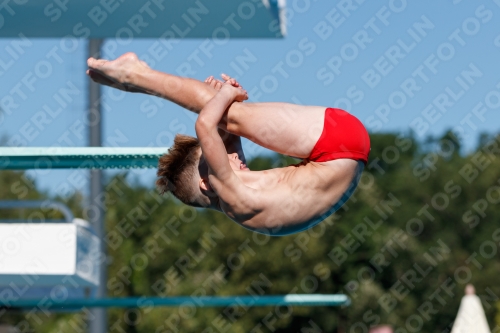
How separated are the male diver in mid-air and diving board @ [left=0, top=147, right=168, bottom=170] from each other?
1262mm

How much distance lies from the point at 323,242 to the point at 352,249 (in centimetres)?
110

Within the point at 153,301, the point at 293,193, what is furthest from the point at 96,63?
the point at 153,301

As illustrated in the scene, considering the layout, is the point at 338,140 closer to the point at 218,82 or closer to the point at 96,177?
the point at 218,82

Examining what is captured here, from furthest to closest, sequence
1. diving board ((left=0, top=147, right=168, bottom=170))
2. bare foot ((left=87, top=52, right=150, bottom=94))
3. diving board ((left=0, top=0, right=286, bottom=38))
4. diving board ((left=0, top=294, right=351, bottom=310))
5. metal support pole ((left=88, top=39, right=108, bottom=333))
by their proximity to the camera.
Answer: metal support pole ((left=88, top=39, right=108, bottom=333)), diving board ((left=0, top=294, right=351, bottom=310)), diving board ((left=0, top=0, right=286, bottom=38)), diving board ((left=0, top=147, right=168, bottom=170)), bare foot ((left=87, top=52, right=150, bottom=94))

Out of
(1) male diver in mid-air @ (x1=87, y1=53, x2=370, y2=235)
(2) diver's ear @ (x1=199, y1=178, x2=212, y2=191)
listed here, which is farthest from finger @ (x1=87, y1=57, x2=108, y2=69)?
(2) diver's ear @ (x1=199, y1=178, x2=212, y2=191)

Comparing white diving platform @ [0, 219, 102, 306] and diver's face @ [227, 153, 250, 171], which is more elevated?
diver's face @ [227, 153, 250, 171]

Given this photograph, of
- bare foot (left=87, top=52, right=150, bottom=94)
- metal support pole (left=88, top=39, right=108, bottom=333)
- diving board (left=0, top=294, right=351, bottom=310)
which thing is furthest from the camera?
metal support pole (left=88, top=39, right=108, bottom=333)

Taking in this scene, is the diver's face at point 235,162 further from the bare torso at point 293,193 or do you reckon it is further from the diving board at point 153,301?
the diving board at point 153,301

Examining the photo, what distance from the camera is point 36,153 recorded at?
4.63 m

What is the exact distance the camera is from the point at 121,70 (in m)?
3.30

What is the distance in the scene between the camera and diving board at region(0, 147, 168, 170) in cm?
461

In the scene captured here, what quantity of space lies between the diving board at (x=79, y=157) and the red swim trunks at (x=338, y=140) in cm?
151

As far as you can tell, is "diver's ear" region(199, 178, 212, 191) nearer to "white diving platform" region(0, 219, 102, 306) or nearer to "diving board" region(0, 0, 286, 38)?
"diving board" region(0, 0, 286, 38)

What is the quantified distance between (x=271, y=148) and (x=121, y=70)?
0.73m
